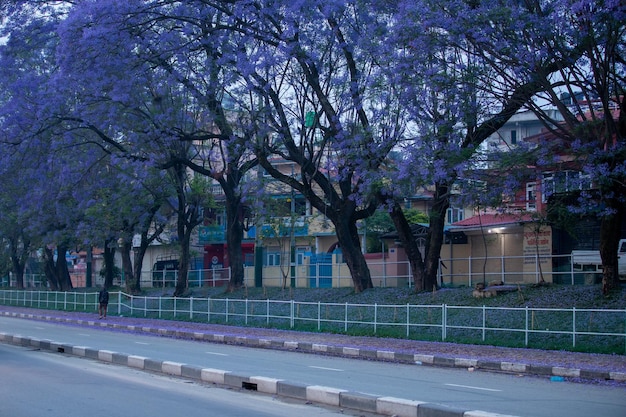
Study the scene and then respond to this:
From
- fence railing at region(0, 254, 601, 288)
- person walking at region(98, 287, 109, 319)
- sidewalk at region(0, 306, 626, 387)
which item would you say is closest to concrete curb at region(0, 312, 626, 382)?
sidewalk at region(0, 306, 626, 387)

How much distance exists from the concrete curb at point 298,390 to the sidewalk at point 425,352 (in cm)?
552

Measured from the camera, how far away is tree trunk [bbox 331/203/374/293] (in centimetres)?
2717

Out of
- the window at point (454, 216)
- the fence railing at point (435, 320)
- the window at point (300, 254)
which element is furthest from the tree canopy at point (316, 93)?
the window at point (454, 216)

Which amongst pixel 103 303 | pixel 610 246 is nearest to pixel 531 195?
pixel 610 246

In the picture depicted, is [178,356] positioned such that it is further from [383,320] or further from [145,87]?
[145,87]

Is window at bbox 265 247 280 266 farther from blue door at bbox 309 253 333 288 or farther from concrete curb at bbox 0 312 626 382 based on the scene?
concrete curb at bbox 0 312 626 382

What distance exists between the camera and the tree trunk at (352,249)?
27.2 meters

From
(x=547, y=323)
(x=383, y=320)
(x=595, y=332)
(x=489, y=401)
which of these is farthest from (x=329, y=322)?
(x=489, y=401)

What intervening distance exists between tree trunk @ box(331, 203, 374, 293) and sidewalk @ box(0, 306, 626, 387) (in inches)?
171

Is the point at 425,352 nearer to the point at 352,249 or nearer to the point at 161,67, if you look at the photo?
the point at 352,249

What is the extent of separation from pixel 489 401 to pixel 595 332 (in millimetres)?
7583

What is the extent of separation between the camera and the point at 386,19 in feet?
71.9

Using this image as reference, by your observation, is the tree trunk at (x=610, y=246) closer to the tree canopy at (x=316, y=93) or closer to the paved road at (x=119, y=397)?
the tree canopy at (x=316, y=93)

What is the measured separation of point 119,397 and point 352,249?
56.3 feet
